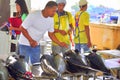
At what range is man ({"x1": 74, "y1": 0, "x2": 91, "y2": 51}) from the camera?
3.39m

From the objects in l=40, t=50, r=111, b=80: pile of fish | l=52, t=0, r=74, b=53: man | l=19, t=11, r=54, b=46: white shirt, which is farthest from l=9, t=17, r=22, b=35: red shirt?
l=40, t=50, r=111, b=80: pile of fish

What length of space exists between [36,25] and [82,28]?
43.3 inches

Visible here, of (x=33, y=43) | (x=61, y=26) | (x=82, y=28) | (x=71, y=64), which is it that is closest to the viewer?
(x=71, y=64)

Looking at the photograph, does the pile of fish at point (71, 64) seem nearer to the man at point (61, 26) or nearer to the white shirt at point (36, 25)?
the white shirt at point (36, 25)

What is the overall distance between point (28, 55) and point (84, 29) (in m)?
1.19

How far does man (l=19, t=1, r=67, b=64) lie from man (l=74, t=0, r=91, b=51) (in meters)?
0.91

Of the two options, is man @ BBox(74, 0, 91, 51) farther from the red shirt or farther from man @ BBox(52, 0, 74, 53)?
the red shirt

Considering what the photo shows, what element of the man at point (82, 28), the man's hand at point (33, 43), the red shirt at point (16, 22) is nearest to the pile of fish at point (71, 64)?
the man's hand at point (33, 43)

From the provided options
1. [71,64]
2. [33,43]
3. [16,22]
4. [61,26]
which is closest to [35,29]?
[33,43]

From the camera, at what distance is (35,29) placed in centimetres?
254

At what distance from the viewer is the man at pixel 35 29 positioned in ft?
7.99

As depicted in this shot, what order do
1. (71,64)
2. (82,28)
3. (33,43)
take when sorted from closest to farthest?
(71,64) < (33,43) < (82,28)

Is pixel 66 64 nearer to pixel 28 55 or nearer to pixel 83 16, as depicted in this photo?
pixel 28 55

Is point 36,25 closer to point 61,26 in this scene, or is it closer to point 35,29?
point 35,29
